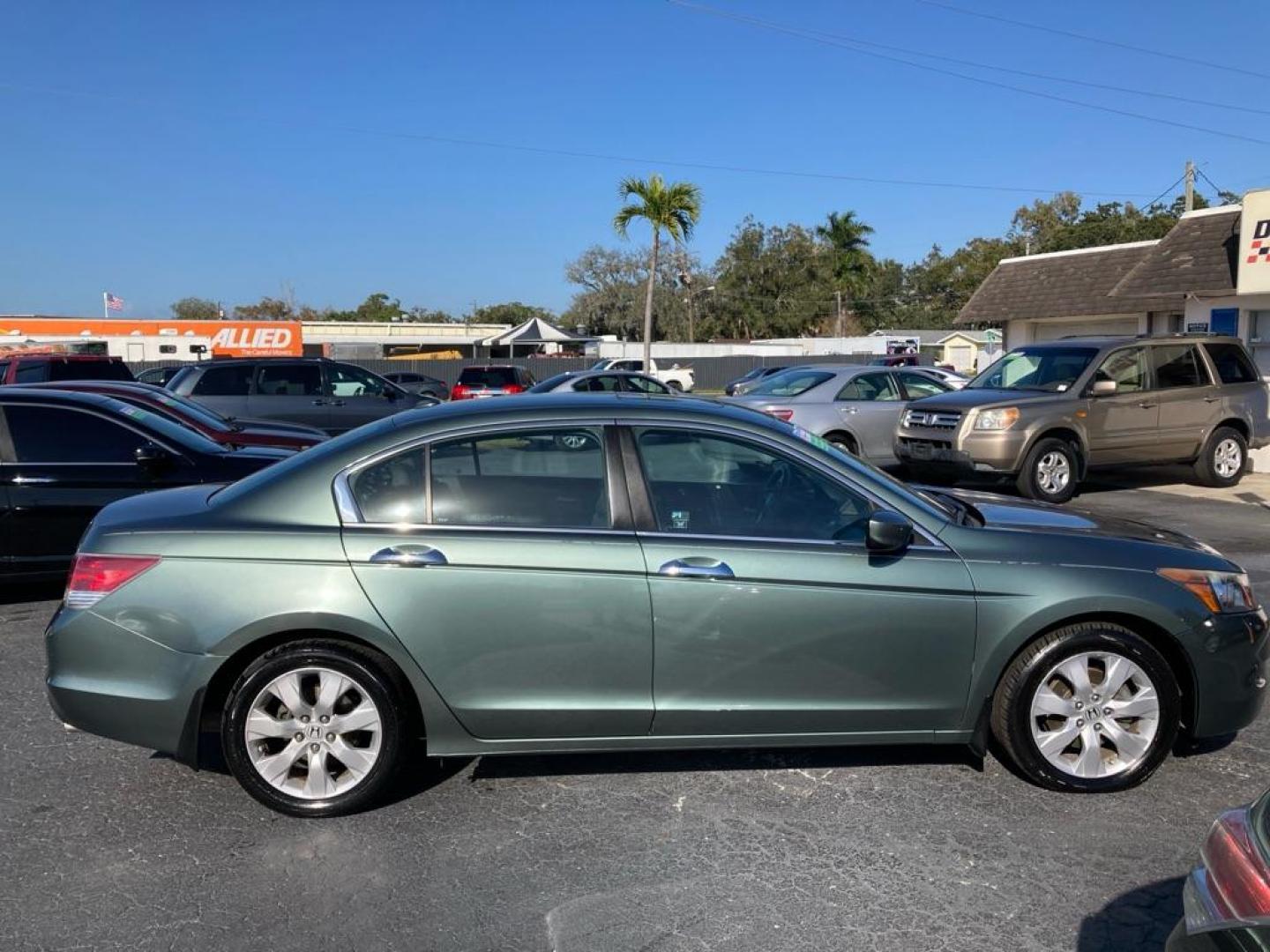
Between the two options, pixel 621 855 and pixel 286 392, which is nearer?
pixel 621 855

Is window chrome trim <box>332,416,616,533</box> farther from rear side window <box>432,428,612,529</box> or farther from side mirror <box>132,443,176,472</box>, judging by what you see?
side mirror <box>132,443,176,472</box>

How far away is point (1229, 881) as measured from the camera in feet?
6.76

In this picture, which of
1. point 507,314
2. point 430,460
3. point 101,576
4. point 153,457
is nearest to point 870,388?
point 153,457

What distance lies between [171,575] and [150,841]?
99 centimetres

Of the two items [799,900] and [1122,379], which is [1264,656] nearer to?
[799,900]

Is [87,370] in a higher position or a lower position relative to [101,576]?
higher

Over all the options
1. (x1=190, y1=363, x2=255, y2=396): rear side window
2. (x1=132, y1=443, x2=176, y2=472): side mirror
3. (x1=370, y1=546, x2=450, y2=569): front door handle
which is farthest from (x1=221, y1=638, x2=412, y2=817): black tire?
(x1=190, y1=363, x2=255, y2=396): rear side window

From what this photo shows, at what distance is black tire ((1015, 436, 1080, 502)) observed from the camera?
462 inches

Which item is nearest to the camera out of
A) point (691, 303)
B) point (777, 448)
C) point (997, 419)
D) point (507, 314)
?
point (777, 448)

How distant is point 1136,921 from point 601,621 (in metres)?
2.04

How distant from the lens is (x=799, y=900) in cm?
349

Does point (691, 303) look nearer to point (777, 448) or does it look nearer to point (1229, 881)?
point (777, 448)

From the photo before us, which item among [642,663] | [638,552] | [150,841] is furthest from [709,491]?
[150,841]

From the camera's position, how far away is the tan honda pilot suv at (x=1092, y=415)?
38.8 feet
